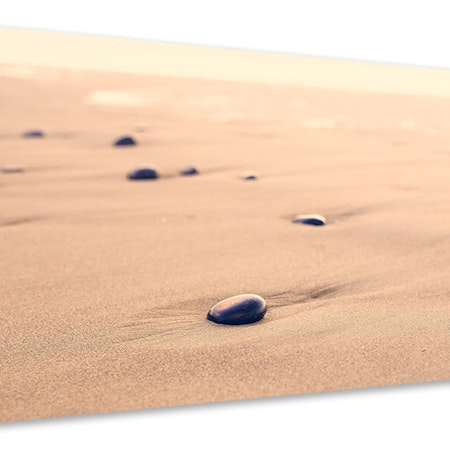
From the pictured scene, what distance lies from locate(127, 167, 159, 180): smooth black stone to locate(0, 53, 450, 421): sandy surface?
0.16 ft

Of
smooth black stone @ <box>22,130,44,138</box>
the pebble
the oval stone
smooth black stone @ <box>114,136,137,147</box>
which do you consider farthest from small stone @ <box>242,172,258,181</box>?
the oval stone

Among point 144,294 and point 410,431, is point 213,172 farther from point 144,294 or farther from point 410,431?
point 410,431

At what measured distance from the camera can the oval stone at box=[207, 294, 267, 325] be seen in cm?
139

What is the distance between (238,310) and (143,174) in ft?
4.71

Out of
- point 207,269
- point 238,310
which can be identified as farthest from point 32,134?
→ point 238,310

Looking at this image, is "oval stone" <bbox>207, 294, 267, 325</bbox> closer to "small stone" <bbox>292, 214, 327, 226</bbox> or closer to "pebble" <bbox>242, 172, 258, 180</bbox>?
"small stone" <bbox>292, 214, 327, 226</bbox>

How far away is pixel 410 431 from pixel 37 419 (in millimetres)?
718

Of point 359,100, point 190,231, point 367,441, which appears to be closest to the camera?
point 367,441

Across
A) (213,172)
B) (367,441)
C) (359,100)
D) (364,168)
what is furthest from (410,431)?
(359,100)

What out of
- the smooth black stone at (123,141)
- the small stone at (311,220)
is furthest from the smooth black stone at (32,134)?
the small stone at (311,220)

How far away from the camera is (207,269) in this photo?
5.63 feet

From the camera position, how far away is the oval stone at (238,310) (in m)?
1.39

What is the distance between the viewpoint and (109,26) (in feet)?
6.73

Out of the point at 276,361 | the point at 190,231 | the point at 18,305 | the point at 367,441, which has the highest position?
the point at 190,231
